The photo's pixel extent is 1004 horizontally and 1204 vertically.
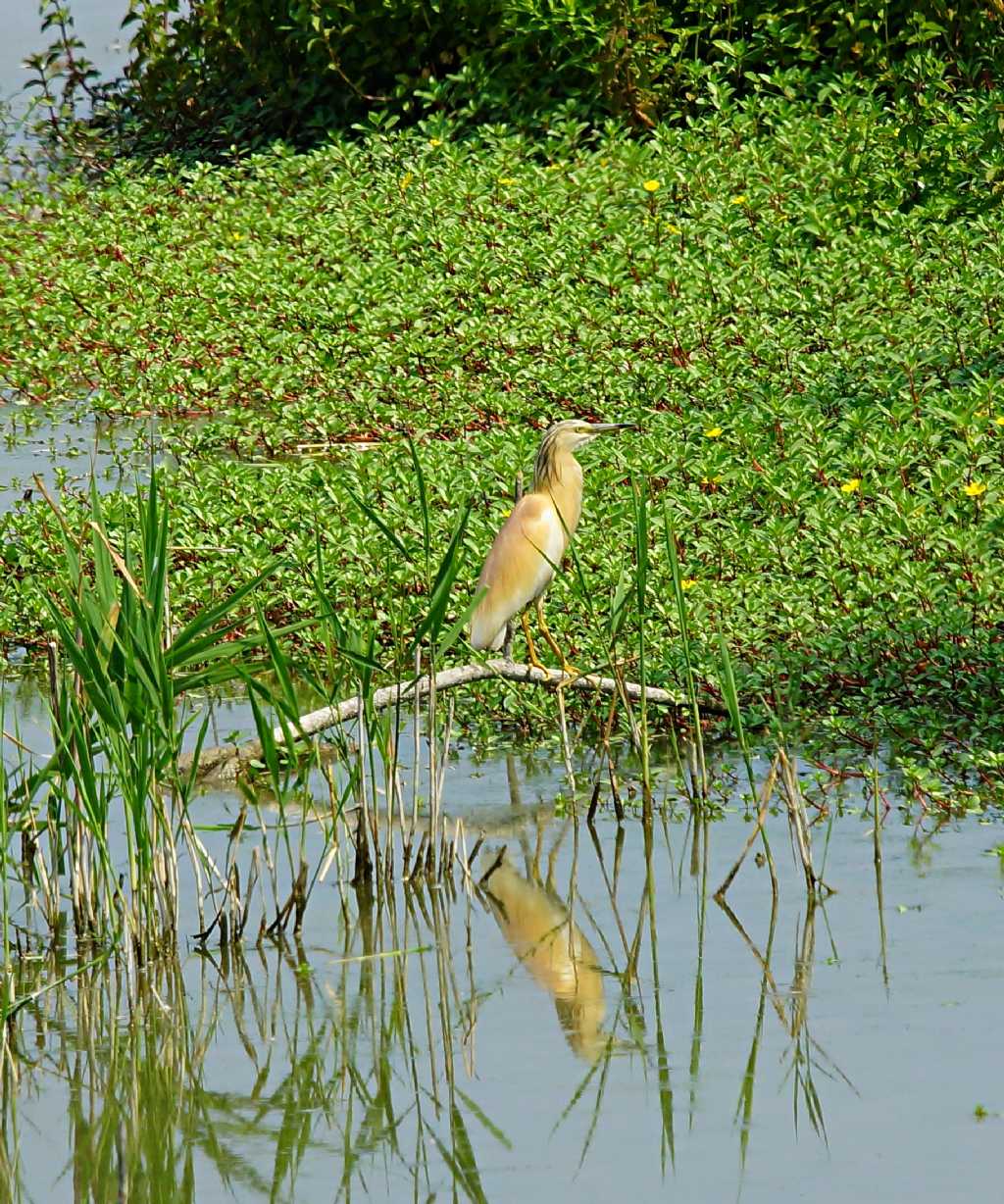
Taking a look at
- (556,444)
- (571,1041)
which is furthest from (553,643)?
(571,1041)

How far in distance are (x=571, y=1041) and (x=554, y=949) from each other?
0.65m

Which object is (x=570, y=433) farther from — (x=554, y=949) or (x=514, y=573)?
(x=554, y=949)

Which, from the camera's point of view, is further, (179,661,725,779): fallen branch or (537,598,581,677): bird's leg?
(537,598,581,677): bird's leg

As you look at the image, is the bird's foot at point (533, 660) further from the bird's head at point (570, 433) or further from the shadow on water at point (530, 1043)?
the shadow on water at point (530, 1043)

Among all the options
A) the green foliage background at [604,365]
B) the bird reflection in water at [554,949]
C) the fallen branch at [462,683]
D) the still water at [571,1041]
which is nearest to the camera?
the still water at [571,1041]

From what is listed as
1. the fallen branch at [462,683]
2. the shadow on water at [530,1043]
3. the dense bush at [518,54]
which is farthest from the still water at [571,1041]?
the dense bush at [518,54]

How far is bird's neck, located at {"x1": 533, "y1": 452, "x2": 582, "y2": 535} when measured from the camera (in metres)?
7.30

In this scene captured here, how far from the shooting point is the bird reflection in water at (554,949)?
185 inches

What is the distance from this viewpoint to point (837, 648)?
7145mm

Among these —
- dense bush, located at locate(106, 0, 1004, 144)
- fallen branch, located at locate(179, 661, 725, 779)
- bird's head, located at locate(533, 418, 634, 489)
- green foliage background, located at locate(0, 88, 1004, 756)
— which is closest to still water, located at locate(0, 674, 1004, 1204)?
fallen branch, located at locate(179, 661, 725, 779)

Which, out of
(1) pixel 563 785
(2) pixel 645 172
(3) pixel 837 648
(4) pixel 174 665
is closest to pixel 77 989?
(4) pixel 174 665

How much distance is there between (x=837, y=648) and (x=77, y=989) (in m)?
3.27

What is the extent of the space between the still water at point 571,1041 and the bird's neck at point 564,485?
5.28 feet

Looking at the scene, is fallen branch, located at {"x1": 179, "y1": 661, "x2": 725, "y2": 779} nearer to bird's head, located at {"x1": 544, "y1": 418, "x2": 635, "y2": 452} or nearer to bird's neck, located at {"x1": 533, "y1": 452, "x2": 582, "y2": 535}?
bird's neck, located at {"x1": 533, "y1": 452, "x2": 582, "y2": 535}
